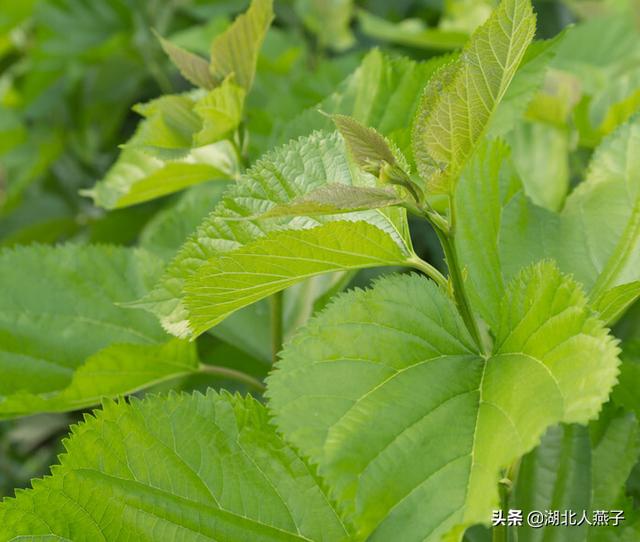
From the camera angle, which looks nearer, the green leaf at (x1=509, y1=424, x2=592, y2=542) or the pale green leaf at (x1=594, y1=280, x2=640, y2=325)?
the pale green leaf at (x1=594, y1=280, x2=640, y2=325)

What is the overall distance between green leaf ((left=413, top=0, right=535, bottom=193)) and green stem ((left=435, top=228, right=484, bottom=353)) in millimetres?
31

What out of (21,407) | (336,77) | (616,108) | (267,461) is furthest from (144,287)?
(616,108)

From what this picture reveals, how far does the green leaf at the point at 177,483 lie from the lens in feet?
A: 1.78

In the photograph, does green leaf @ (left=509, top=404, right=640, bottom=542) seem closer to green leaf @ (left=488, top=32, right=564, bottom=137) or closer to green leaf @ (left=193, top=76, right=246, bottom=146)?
green leaf @ (left=488, top=32, right=564, bottom=137)

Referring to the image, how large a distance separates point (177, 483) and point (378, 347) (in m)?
0.17

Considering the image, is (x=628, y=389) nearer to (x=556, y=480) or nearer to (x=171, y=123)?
(x=556, y=480)

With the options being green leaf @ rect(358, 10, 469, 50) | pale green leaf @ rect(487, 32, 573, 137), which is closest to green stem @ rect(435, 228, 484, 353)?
pale green leaf @ rect(487, 32, 573, 137)

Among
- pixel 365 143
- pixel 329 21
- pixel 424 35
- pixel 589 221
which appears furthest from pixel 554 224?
pixel 329 21

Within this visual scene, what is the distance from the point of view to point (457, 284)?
1.73 ft

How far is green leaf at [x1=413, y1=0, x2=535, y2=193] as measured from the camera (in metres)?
0.48

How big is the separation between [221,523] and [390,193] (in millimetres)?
242

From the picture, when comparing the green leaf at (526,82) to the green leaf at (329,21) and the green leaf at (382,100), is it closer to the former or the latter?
the green leaf at (382,100)

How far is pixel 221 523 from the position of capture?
0.56m

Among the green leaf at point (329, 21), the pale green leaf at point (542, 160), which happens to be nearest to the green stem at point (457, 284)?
the pale green leaf at point (542, 160)
